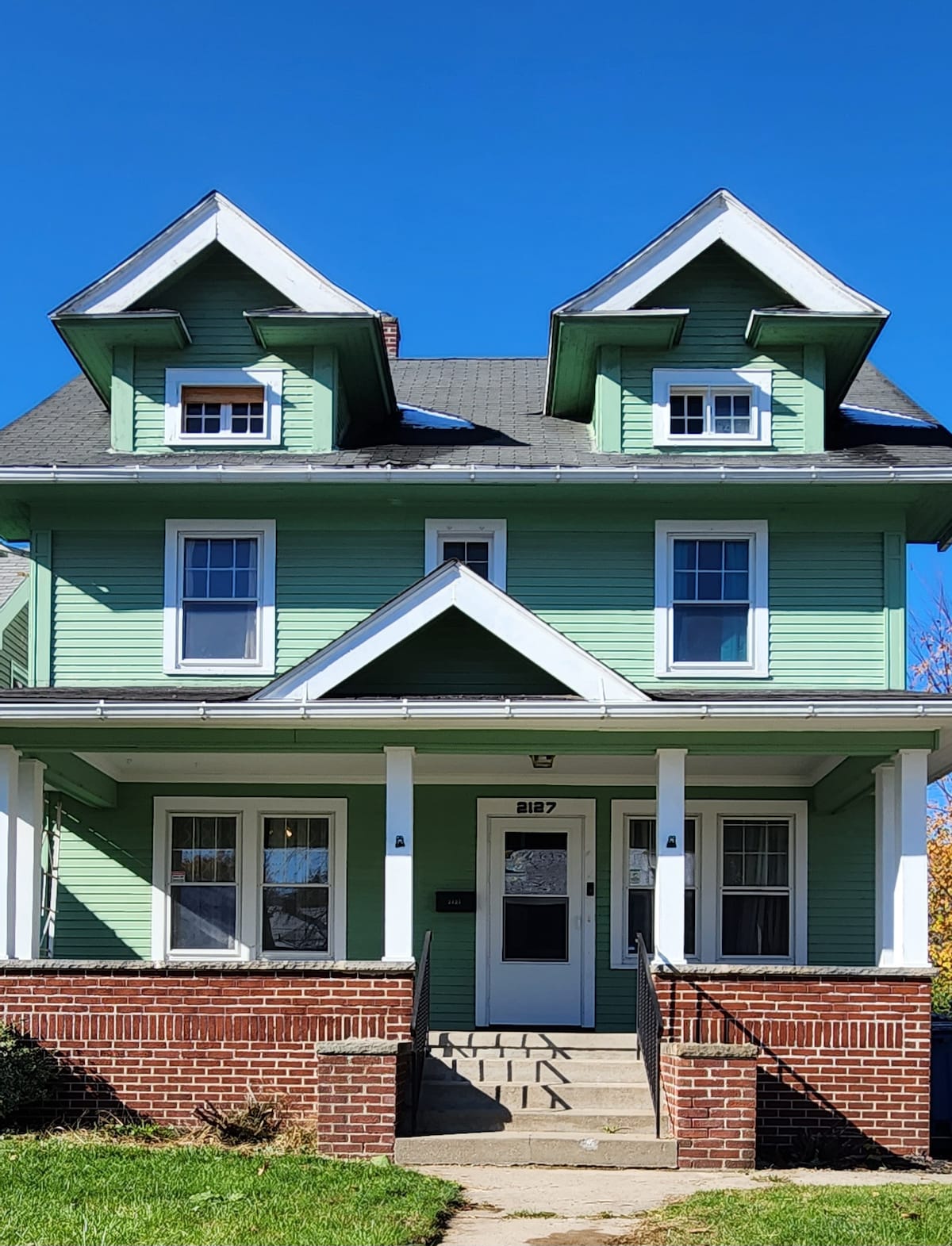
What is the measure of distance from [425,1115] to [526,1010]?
346cm

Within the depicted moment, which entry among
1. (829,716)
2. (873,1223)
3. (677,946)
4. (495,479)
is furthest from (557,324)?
(873,1223)

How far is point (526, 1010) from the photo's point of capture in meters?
16.0

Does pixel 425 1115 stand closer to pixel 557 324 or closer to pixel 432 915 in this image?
pixel 432 915

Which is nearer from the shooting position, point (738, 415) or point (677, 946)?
point (677, 946)

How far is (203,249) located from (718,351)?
526 centimetres

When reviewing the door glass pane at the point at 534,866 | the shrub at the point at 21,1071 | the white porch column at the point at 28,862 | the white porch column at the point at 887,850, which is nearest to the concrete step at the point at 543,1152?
the shrub at the point at 21,1071

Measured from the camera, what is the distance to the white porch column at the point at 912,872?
13172 millimetres

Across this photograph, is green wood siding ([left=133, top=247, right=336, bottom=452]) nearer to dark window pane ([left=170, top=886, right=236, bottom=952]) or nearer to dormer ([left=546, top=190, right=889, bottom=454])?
dormer ([left=546, top=190, right=889, bottom=454])

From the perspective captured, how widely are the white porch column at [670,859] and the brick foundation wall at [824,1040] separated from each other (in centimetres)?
32

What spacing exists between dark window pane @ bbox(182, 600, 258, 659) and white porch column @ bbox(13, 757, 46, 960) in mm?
2492

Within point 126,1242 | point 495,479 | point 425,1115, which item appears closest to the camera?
point 126,1242

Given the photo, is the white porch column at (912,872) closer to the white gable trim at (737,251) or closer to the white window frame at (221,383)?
the white gable trim at (737,251)

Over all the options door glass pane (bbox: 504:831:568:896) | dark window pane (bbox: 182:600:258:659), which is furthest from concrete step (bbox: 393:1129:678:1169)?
dark window pane (bbox: 182:600:258:659)

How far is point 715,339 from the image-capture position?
1650cm
